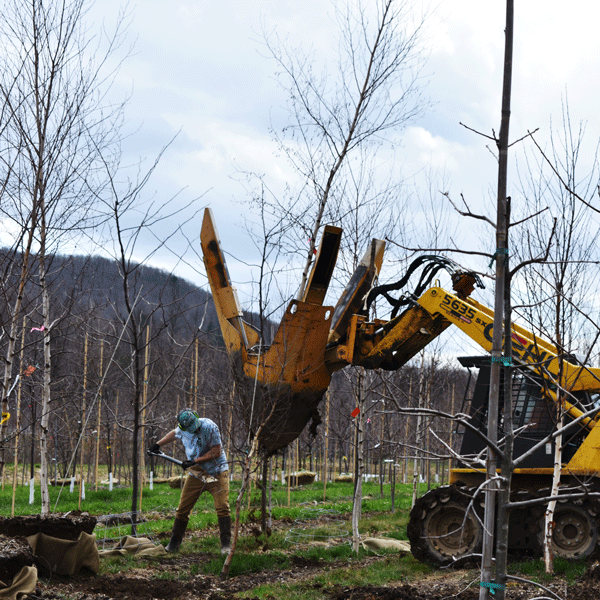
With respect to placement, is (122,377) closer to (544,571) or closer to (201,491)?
(201,491)

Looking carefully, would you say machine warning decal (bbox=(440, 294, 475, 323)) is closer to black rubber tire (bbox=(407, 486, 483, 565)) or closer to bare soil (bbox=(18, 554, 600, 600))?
black rubber tire (bbox=(407, 486, 483, 565))

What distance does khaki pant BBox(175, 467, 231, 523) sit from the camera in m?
8.11

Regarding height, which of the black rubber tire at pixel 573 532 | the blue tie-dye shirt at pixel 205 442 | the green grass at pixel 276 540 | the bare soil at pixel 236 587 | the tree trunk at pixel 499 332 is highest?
the tree trunk at pixel 499 332

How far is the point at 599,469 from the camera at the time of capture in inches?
281

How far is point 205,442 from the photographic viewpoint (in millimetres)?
8164

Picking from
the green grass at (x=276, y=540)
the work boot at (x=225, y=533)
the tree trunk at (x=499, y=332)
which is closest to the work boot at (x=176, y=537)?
the green grass at (x=276, y=540)

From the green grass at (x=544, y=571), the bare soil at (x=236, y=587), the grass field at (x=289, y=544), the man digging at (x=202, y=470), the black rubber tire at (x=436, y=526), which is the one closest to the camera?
the bare soil at (x=236, y=587)

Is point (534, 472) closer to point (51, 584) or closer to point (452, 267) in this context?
point (452, 267)

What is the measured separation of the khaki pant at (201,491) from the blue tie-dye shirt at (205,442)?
134 millimetres

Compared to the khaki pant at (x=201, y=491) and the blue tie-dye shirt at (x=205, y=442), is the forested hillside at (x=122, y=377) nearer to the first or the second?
the blue tie-dye shirt at (x=205, y=442)

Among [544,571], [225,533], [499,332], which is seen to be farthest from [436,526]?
[499,332]

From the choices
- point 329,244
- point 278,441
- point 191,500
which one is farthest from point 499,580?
point 191,500

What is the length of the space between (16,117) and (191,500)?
4795 mm

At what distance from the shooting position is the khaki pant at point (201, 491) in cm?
811
